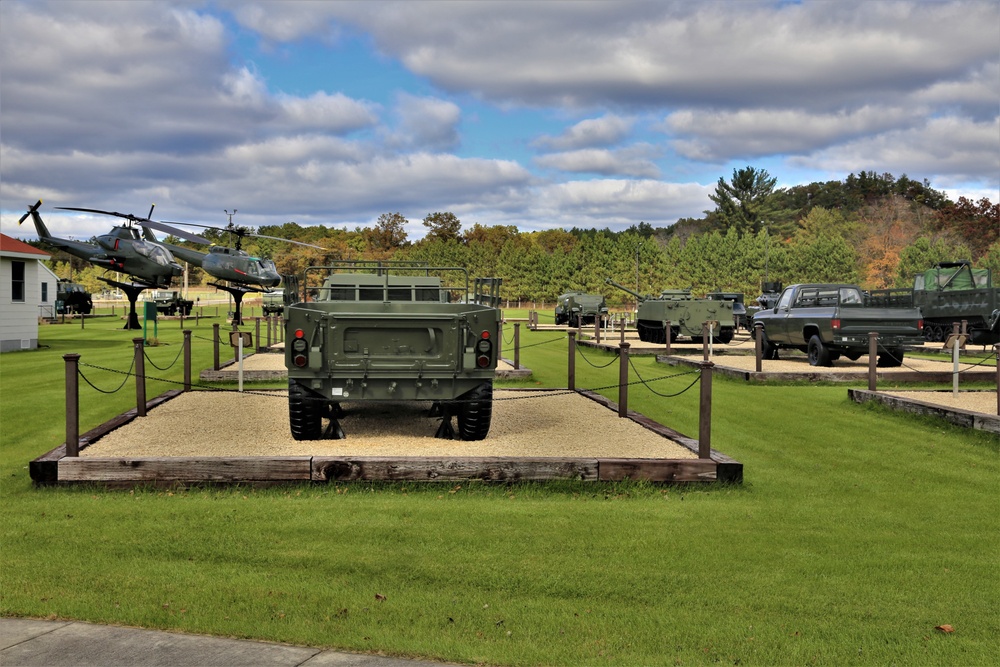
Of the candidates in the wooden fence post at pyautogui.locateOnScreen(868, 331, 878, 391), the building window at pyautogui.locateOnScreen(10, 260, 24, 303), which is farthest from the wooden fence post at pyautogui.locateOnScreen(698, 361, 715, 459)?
the building window at pyautogui.locateOnScreen(10, 260, 24, 303)

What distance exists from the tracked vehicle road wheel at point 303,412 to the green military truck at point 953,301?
20541 mm

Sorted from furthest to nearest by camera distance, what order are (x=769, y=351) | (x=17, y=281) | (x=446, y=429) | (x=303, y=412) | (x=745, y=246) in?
1. (x=745, y=246)
2. (x=17, y=281)
3. (x=769, y=351)
4. (x=446, y=429)
5. (x=303, y=412)

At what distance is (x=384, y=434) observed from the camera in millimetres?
10773

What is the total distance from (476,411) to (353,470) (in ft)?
6.97

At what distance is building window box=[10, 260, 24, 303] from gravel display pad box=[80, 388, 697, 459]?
18673 millimetres

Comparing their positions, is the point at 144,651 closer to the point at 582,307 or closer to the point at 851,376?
the point at 851,376

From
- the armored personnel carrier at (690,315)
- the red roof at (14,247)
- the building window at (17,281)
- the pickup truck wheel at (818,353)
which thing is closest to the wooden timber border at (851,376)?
the pickup truck wheel at (818,353)

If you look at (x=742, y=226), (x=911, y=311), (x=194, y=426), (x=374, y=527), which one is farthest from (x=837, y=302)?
(x=742, y=226)

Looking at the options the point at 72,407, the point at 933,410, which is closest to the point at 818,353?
the point at 933,410

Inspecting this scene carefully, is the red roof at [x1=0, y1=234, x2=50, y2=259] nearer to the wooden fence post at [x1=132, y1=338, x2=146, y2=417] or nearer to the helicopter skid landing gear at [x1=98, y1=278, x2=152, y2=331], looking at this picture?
the helicopter skid landing gear at [x1=98, y1=278, x2=152, y2=331]

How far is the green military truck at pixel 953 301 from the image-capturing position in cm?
2788

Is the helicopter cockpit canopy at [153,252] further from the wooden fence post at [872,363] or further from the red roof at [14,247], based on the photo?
the wooden fence post at [872,363]

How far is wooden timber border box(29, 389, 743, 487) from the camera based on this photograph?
27.2ft

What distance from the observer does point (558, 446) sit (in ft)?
32.2
